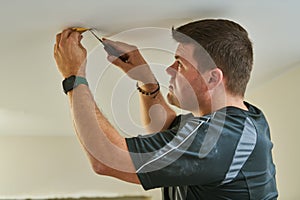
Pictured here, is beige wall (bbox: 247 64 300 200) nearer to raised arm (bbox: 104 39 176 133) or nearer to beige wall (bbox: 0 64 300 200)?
raised arm (bbox: 104 39 176 133)

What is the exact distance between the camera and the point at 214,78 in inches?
55.2

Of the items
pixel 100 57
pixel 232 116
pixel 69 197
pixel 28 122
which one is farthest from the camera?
pixel 69 197

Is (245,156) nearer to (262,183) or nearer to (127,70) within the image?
(262,183)

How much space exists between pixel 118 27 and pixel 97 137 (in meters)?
0.47

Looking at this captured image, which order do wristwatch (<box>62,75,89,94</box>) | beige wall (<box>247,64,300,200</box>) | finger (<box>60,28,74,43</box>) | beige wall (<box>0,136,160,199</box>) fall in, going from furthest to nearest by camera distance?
beige wall (<box>0,136,160,199</box>)
beige wall (<box>247,64,300,200</box>)
finger (<box>60,28,74,43</box>)
wristwatch (<box>62,75,89,94</box>)

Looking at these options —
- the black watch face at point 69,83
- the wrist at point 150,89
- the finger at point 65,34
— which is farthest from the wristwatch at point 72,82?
the wrist at point 150,89

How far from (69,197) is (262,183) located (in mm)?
2263

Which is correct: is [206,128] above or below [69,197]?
above

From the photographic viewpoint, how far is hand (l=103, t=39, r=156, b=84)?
1.67 m

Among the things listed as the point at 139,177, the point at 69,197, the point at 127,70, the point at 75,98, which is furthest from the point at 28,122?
the point at 139,177

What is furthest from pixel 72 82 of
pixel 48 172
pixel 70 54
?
pixel 48 172

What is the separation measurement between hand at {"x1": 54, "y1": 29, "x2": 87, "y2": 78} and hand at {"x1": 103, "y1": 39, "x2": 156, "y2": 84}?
0.55ft

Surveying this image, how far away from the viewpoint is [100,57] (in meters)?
1.75

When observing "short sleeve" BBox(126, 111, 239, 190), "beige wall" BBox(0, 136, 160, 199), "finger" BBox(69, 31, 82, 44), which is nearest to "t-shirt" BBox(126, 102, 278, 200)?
"short sleeve" BBox(126, 111, 239, 190)
